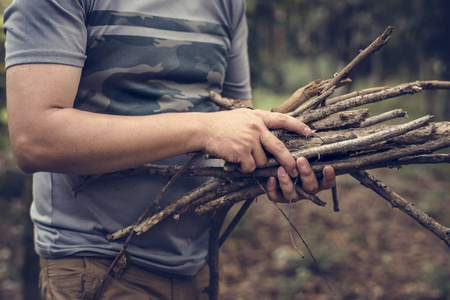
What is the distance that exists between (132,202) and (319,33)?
1067 cm

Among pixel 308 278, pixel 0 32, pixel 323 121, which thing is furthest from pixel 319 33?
pixel 323 121

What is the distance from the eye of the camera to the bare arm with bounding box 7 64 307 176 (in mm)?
1600

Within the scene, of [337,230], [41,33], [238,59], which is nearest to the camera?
[41,33]

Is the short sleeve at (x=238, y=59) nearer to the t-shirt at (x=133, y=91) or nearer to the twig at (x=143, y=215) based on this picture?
the t-shirt at (x=133, y=91)

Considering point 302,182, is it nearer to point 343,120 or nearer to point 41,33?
point 343,120

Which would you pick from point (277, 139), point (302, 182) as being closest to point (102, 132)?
point (277, 139)

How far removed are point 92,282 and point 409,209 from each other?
1.26 meters

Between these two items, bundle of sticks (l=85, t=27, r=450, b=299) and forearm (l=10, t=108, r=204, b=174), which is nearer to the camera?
forearm (l=10, t=108, r=204, b=174)

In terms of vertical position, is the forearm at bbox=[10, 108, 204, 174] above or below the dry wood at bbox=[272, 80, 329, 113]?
below

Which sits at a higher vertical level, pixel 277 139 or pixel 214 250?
pixel 277 139

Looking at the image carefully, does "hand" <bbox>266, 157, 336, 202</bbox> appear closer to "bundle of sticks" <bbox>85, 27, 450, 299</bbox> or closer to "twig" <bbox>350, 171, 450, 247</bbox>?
"bundle of sticks" <bbox>85, 27, 450, 299</bbox>

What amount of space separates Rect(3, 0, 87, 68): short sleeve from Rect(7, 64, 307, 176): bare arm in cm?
3

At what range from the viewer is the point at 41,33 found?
161 centimetres

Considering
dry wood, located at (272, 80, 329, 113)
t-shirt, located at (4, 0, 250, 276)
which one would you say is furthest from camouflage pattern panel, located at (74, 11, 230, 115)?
dry wood, located at (272, 80, 329, 113)
